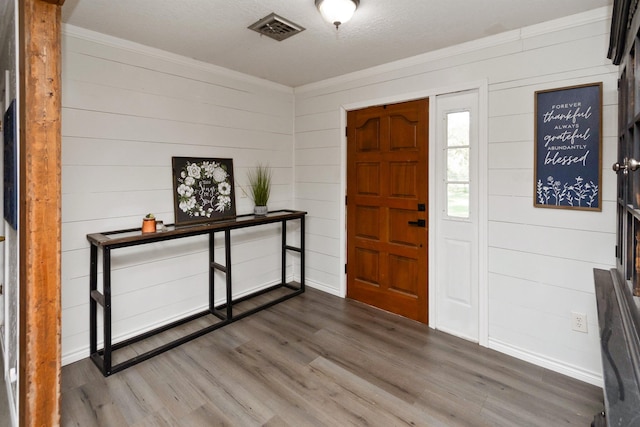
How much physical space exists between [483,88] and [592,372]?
7.04ft

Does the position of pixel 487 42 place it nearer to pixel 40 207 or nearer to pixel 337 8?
pixel 337 8

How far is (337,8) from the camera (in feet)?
6.59

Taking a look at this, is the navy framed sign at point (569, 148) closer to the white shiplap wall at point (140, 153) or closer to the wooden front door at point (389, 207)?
the wooden front door at point (389, 207)

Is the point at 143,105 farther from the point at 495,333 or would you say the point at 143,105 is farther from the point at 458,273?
the point at 495,333

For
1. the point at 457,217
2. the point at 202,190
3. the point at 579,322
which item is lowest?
the point at 579,322

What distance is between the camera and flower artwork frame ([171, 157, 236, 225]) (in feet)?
10.0

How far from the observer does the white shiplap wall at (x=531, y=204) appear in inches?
87.8

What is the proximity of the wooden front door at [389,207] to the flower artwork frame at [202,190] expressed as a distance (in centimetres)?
127

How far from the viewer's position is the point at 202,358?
2.59 m

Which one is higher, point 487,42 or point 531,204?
point 487,42

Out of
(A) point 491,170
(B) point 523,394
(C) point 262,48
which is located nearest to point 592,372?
(B) point 523,394

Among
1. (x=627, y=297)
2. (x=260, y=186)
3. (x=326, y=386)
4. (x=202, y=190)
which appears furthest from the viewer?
(x=260, y=186)

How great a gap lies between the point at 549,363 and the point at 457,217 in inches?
48.7

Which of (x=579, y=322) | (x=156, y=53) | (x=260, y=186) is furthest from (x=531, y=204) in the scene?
(x=156, y=53)
